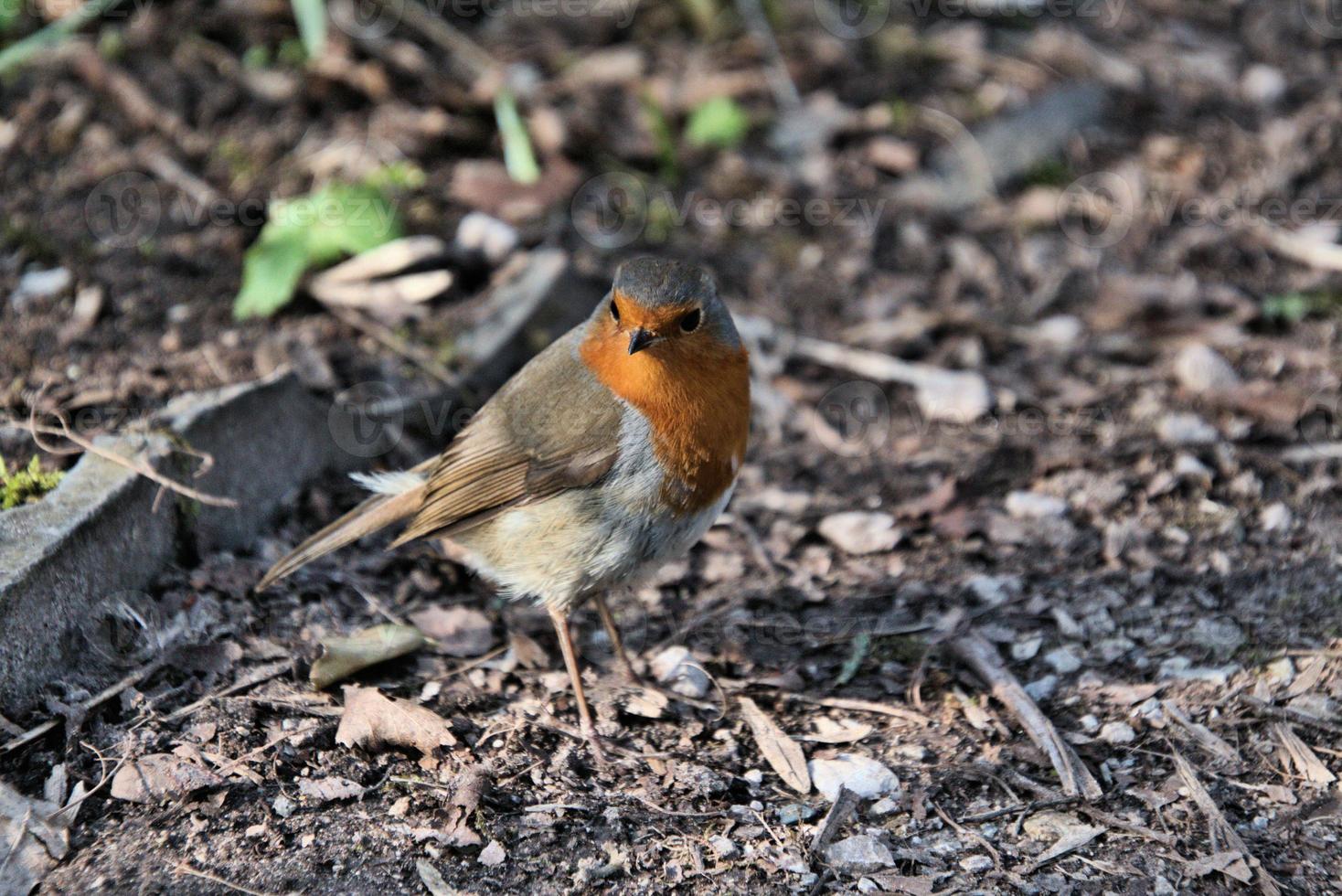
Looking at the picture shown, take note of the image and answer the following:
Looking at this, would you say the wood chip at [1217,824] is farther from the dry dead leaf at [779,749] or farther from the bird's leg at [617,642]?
the bird's leg at [617,642]

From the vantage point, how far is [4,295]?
4.39 m

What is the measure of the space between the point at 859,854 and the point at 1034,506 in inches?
69.7

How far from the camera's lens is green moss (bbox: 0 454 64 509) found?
3.31 meters

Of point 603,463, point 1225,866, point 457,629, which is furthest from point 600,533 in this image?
point 1225,866

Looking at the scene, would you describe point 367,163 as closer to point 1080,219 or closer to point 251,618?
point 251,618

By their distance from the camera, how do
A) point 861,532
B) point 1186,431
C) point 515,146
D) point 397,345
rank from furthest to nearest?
point 515,146
point 397,345
point 1186,431
point 861,532

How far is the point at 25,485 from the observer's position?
10.9 ft

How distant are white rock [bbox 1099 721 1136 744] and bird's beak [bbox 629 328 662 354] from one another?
5.12 feet

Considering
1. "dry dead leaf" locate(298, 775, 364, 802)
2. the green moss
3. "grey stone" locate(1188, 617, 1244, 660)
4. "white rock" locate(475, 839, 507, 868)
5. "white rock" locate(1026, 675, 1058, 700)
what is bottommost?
"grey stone" locate(1188, 617, 1244, 660)

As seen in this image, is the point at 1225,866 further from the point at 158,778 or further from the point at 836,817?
the point at 158,778

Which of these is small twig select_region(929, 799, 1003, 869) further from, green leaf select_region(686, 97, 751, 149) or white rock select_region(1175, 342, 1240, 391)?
green leaf select_region(686, 97, 751, 149)

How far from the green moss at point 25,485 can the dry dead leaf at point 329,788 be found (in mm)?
1131

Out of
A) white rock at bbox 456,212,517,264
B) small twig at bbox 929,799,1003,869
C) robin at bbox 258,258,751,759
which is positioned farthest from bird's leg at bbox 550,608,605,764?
white rock at bbox 456,212,517,264

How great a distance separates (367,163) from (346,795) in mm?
3275
